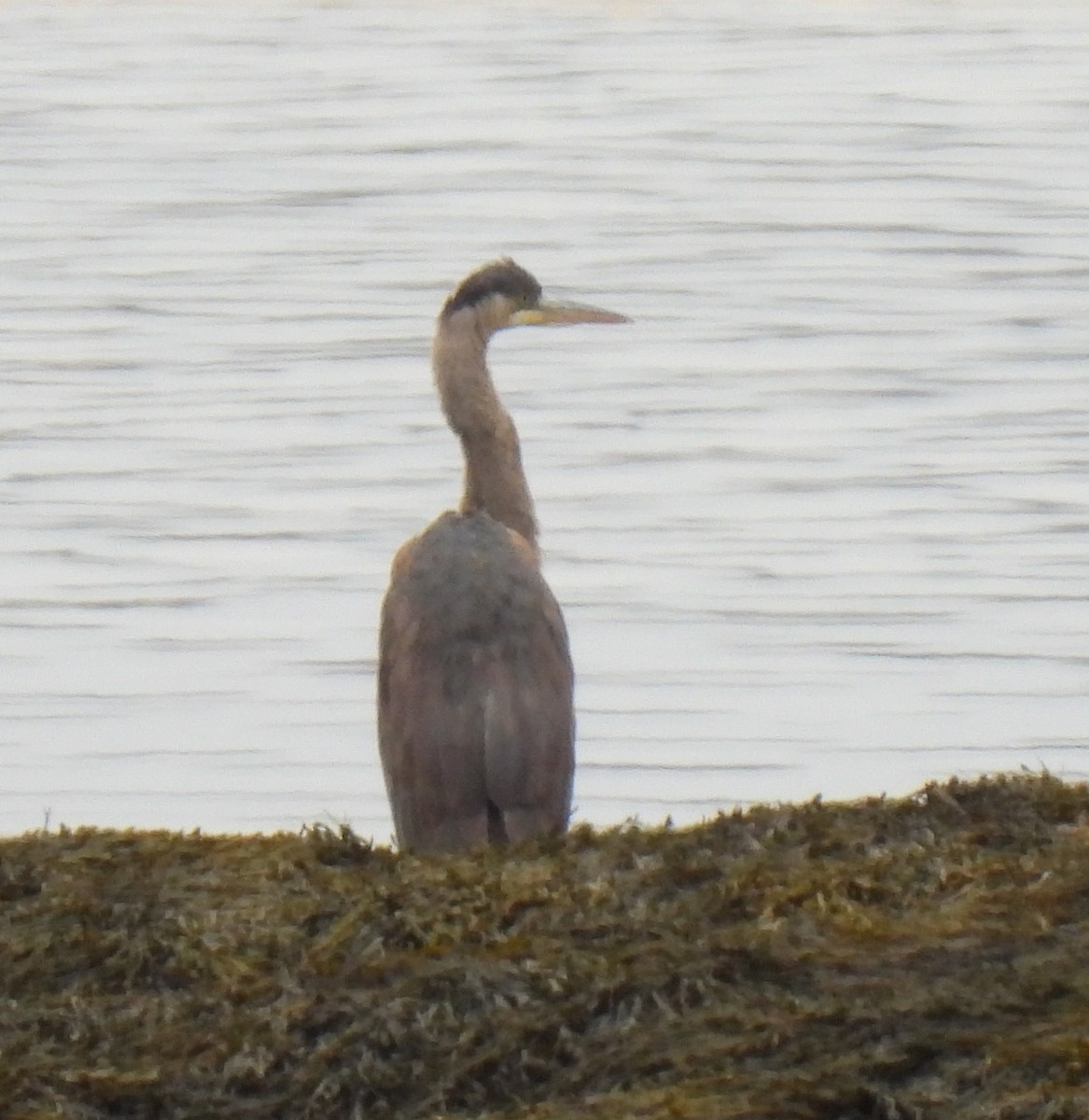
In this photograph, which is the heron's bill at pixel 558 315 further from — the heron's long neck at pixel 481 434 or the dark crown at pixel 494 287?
the heron's long neck at pixel 481 434

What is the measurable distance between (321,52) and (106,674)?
19752 mm

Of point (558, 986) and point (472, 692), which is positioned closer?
point (558, 986)

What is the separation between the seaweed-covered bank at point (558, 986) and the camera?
3684mm

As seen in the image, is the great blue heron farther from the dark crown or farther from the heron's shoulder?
the dark crown

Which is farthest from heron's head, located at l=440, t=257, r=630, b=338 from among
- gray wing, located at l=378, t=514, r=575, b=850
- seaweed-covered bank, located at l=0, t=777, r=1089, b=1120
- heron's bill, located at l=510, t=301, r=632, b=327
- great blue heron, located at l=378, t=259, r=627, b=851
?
seaweed-covered bank, located at l=0, t=777, r=1089, b=1120

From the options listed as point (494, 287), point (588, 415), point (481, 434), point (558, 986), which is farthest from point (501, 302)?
point (588, 415)

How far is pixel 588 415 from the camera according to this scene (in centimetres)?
1388

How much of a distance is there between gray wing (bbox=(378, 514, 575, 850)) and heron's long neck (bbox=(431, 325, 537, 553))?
985 mm

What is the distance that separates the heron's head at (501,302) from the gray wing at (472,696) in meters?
1.36

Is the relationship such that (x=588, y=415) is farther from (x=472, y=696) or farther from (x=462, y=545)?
(x=472, y=696)

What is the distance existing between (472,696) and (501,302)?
2.06 meters

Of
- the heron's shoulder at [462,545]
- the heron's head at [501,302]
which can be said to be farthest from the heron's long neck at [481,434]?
the heron's shoulder at [462,545]

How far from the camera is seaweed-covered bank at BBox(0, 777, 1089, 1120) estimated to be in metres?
3.68

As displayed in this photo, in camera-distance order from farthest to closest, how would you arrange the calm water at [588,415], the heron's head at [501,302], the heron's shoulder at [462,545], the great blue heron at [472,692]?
the calm water at [588,415], the heron's head at [501,302], the heron's shoulder at [462,545], the great blue heron at [472,692]
